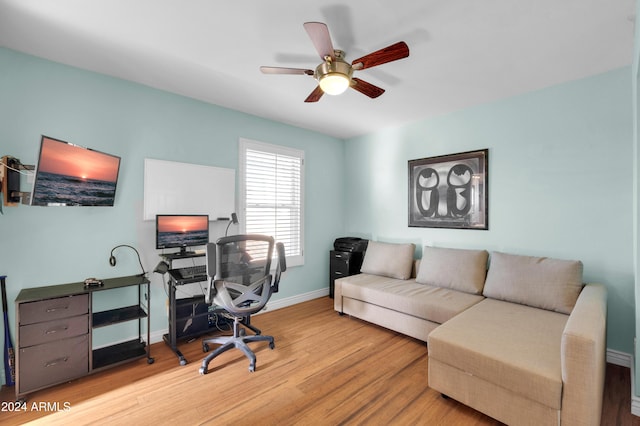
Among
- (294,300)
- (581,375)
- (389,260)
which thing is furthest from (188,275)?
(581,375)

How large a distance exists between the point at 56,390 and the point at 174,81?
2.78 meters

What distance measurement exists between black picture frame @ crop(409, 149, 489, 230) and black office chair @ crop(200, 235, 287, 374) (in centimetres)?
214

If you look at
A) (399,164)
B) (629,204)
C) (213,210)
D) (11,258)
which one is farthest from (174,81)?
(629,204)

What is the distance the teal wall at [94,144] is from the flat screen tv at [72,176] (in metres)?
0.19

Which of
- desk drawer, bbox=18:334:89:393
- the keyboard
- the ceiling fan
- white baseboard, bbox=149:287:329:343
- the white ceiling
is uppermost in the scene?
the white ceiling

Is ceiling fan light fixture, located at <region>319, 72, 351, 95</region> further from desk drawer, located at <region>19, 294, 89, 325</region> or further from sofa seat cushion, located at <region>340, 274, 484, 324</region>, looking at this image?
desk drawer, located at <region>19, 294, 89, 325</region>

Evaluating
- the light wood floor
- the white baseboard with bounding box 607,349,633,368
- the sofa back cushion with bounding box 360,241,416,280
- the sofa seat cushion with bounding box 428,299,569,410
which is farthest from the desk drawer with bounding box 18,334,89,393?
the white baseboard with bounding box 607,349,633,368

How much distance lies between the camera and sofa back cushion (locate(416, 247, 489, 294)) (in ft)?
9.92

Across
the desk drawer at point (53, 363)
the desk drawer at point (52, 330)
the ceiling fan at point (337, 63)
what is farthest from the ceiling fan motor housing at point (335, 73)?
the desk drawer at point (53, 363)

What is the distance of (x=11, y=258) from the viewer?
2.24 metres

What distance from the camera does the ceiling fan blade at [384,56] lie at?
1756mm

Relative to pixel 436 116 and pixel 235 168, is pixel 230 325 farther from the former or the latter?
pixel 436 116

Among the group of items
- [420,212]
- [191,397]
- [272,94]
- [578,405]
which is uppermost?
[272,94]

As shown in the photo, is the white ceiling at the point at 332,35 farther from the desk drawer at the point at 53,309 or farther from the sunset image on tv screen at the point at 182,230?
the desk drawer at the point at 53,309
